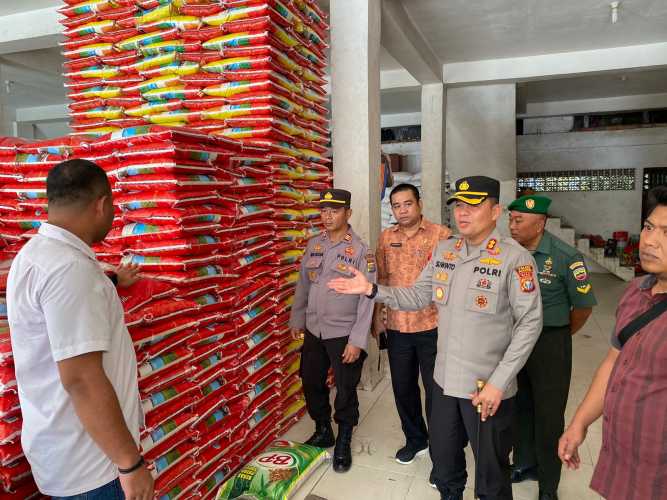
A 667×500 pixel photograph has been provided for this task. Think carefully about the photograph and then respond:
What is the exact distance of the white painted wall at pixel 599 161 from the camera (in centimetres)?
1075

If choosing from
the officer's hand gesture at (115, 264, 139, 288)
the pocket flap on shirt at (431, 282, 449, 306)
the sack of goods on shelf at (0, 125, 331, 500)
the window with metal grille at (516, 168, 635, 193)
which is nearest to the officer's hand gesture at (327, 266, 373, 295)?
the pocket flap on shirt at (431, 282, 449, 306)

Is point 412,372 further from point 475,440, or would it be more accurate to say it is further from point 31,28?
point 31,28

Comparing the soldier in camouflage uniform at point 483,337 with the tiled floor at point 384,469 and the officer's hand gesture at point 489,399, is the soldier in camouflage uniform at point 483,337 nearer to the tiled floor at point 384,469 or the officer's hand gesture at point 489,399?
the officer's hand gesture at point 489,399

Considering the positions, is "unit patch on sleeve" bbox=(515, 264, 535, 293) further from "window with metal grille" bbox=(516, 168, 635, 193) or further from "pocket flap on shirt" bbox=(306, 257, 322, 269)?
"window with metal grille" bbox=(516, 168, 635, 193)

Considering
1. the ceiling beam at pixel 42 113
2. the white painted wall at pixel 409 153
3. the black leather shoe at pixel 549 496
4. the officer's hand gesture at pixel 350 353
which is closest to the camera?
the black leather shoe at pixel 549 496

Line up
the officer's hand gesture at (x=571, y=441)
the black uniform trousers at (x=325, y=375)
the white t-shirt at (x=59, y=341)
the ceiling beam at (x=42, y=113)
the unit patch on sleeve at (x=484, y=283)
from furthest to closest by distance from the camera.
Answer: the ceiling beam at (x=42, y=113), the black uniform trousers at (x=325, y=375), the unit patch on sleeve at (x=484, y=283), the officer's hand gesture at (x=571, y=441), the white t-shirt at (x=59, y=341)

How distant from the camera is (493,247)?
2072 mm

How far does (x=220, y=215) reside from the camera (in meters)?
2.65

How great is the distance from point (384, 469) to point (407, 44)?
16.1 ft

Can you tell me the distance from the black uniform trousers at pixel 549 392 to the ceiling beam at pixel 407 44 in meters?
3.89

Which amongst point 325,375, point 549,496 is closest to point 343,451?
point 325,375

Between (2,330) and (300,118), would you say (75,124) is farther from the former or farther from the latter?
(2,330)

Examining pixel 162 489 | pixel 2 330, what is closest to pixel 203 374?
pixel 162 489

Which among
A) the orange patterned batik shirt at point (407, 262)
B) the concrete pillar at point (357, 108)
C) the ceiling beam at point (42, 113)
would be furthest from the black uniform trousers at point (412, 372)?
the ceiling beam at point (42, 113)
